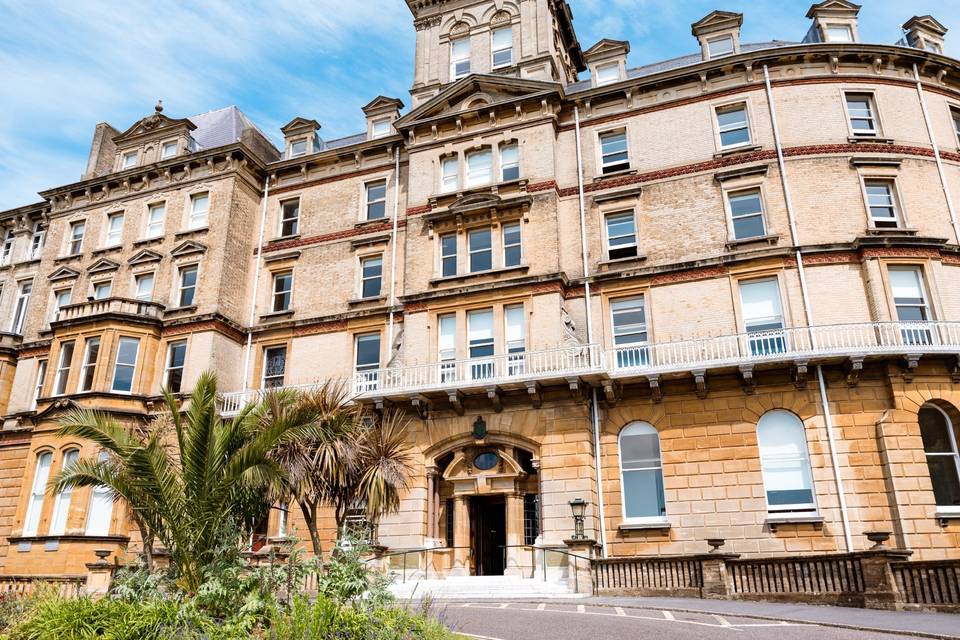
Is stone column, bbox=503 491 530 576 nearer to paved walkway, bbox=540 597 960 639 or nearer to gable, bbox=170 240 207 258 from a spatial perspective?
paved walkway, bbox=540 597 960 639

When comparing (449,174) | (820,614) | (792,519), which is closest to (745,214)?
(792,519)

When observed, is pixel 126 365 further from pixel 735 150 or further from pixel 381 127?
pixel 735 150

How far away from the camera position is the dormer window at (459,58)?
28.7m

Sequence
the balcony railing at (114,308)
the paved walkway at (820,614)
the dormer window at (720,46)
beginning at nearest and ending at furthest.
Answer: the paved walkway at (820,614), the dormer window at (720,46), the balcony railing at (114,308)

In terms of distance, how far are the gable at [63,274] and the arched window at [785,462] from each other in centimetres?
2828

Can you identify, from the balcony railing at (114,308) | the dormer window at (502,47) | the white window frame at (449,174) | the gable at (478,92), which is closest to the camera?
Result: the gable at (478,92)

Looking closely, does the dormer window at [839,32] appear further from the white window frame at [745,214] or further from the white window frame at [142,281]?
the white window frame at [142,281]

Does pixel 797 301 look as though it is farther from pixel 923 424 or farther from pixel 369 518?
pixel 369 518

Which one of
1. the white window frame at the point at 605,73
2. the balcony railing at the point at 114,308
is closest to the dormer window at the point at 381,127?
the white window frame at the point at 605,73

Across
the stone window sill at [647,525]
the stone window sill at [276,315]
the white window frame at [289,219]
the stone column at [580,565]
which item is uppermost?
the white window frame at [289,219]

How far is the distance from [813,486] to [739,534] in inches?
94.1

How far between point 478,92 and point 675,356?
12.5 m

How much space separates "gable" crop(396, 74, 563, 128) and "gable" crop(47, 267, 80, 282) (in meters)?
16.0

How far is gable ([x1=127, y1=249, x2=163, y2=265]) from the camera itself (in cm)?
2941
